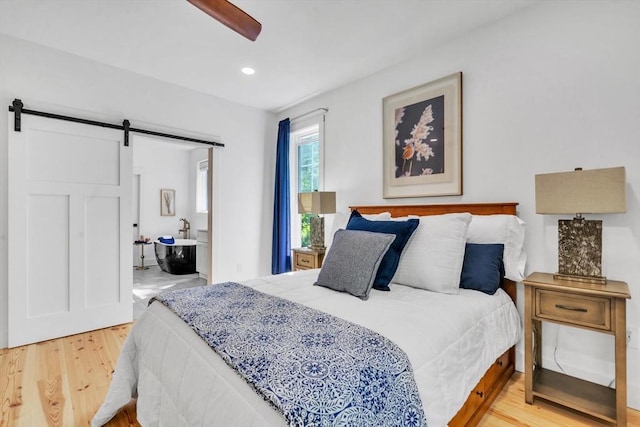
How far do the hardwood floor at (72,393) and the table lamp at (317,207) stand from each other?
2.12 metres

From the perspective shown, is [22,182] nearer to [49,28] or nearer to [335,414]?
[49,28]

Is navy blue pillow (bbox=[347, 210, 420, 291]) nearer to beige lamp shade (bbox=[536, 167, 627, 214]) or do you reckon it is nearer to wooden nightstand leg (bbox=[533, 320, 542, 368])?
beige lamp shade (bbox=[536, 167, 627, 214])

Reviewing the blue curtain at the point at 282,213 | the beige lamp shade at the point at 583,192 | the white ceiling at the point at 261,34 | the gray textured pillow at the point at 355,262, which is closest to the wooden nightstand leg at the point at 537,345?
the beige lamp shade at the point at 583,192

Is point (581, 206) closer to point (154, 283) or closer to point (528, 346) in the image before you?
point (528, 346)

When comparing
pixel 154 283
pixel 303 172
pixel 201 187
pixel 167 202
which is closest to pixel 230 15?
pixel 303 172

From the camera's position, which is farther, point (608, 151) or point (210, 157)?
point (210, 157)

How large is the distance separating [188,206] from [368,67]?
5.42 meters

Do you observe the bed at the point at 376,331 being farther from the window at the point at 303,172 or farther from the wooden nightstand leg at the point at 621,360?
the window at the point at 303,172

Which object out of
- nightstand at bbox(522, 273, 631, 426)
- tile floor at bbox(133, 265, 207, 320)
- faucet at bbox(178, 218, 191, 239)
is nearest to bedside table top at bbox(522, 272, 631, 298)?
nightstand at bbox(522, 273, 631, 426)

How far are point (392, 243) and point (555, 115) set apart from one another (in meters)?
1.42

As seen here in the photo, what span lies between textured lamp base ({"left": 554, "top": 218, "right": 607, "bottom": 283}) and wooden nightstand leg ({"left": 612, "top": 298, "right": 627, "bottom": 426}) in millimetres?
224

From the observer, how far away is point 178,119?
3604 mm

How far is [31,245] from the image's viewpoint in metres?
2.72

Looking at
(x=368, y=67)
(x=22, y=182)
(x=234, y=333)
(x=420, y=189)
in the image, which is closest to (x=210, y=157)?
(x=22, y=182)
